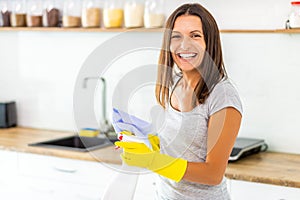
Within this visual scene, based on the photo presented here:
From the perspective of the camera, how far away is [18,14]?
10.7 ft

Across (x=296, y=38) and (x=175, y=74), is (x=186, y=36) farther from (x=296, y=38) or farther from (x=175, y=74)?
(x=296, y=38)

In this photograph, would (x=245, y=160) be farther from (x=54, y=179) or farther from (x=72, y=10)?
(x=72, y=10)

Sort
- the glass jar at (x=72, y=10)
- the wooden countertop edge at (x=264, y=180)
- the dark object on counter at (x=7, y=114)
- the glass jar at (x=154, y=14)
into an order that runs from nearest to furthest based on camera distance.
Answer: the wooden countertop edge at (x=264, y=180)
the glass jar at (x=154, y=14)
the glass jar at (x=72, y=10)
the dark object on counter at (x=7, y=114)

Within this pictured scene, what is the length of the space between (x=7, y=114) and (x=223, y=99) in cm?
208

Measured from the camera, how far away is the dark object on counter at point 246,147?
2.44 metres

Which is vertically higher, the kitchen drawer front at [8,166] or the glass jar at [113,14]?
the glass jar at [113,14]

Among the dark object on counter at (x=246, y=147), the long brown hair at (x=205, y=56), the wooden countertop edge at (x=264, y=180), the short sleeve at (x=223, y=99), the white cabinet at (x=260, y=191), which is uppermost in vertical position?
the long brown hair at (x=205, y=56)

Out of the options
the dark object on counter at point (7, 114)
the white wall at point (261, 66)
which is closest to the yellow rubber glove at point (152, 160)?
the white wall at point (261, 66)

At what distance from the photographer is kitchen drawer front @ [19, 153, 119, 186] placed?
261 centimetres

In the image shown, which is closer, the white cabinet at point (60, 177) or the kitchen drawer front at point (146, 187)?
the kitchen drawer front at point (146, 187)

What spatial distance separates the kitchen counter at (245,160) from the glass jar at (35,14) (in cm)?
66

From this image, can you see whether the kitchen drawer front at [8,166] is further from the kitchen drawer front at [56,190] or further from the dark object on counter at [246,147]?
the dark object on counter at [246,147]

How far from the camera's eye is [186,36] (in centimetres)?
163

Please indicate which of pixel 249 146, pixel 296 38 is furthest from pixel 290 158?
pixel 296 38
